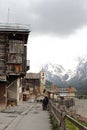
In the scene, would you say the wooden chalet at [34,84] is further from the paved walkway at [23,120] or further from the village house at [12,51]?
the paved walkway at [23,120]

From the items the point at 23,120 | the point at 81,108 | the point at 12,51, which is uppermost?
the point at 12,51

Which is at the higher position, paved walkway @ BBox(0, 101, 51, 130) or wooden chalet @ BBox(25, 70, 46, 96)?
wooden chalet @ BBox(25, 70, 46, 96)

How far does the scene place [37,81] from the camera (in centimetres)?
12281

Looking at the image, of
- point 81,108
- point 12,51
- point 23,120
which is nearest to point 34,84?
point 81,108

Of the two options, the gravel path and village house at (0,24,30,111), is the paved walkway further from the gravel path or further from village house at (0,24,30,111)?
the gravel path

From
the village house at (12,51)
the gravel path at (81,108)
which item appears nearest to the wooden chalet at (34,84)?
the gravel path at (81,108)

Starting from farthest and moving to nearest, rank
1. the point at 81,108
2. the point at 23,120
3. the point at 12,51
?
the point at 81,108
the point at 12,51
the point at 23,120

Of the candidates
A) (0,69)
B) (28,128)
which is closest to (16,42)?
(0,69)

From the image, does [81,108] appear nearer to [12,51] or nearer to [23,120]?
[12,51]


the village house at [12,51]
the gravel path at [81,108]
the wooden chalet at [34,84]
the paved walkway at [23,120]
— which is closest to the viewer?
the paved walkway at [23,120]

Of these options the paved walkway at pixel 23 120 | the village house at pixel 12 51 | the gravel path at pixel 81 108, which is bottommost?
the paved walkway at pixel 23 120

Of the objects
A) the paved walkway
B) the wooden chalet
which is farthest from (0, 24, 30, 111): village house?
the wooden chalet

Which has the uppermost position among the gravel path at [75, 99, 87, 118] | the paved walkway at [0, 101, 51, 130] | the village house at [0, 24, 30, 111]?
the village house at [0, 24, 30, 111]

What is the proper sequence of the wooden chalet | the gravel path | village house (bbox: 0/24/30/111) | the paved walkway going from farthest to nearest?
the wooden chalet < the gravel path < village house (bbox: 0/24/30/111) < the paved walkway
